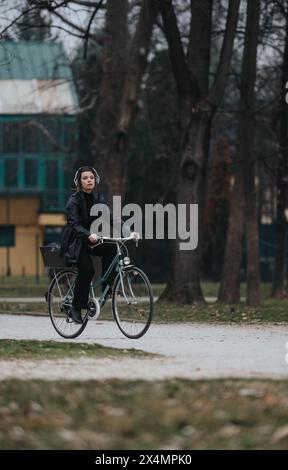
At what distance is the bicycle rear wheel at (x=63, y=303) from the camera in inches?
611

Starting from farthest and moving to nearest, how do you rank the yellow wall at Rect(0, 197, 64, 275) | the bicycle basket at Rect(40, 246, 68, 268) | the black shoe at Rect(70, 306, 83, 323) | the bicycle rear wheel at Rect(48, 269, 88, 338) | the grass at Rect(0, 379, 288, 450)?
1. the yellow wall at Rect(0, 197, 64, 275)
2. the bicycle basket at Rect(40, 246, 68, 268)
3. the bicycle rear wheel at Rect(48, 269, 88, 338)
4. the black shoe at Rect(70, 306, 83, 323)
5. the grass at Rect(0, 379, 288, 450)

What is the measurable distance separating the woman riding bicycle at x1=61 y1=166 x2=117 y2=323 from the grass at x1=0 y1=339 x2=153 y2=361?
3.90 feet

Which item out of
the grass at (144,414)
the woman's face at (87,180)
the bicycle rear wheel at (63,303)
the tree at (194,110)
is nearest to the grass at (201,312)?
the tree at (194,110)

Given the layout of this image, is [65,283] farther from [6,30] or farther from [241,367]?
[6,30]

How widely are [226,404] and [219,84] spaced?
1587cm

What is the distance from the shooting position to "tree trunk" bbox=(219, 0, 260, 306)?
25.3m

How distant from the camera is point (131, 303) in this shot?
14.9 m

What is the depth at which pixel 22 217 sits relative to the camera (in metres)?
64.6

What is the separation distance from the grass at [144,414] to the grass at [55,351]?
231 cm

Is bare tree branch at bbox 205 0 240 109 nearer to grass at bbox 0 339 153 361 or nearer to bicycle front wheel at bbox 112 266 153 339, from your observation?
bicycle front wheel at bbox 112 266 153 339

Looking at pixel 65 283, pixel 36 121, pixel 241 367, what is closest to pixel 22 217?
pixel 36 121

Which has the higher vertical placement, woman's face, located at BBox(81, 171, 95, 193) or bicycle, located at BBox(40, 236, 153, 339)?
woman's face, located at BBox(81, 171, 95, 193)

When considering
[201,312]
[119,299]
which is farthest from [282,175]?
[119,299]

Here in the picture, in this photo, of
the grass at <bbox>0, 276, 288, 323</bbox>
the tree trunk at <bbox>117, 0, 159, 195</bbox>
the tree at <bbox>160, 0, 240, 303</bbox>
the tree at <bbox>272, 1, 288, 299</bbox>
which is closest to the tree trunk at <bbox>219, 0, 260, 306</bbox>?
the grass at <bbox>0, 276, 288, 323</bbox>
